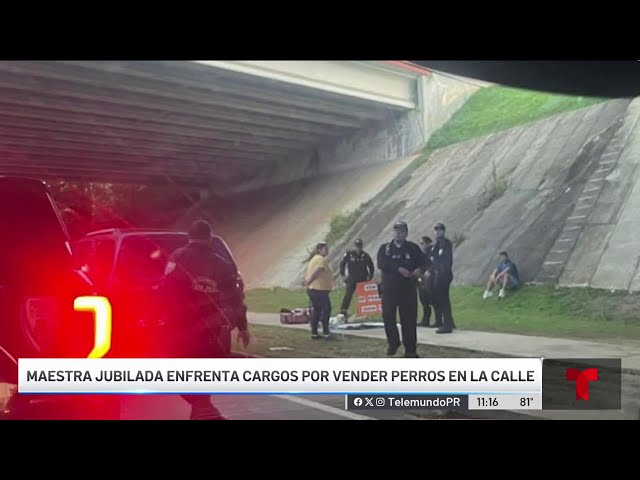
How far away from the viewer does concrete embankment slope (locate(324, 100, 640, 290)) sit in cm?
353

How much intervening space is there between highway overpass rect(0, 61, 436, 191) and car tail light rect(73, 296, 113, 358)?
2.50 ft

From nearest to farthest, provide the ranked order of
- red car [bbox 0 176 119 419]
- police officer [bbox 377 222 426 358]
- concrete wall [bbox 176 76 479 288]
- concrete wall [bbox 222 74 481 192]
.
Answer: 1. red car [bbox 0 176 119 419]
2. police officer [bbox 377 222 426 358]
3. concrete wall [bbox 176 76 479 288]
4. concrete wall [bbox 222 74 481 192]

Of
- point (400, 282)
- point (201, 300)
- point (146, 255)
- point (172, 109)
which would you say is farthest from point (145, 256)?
point (400, 282)

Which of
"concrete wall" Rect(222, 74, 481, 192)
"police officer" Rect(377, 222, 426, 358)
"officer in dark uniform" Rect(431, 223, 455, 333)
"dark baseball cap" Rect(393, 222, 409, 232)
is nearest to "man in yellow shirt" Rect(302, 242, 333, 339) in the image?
"police officer" Rect(377, 222, 426, 358)

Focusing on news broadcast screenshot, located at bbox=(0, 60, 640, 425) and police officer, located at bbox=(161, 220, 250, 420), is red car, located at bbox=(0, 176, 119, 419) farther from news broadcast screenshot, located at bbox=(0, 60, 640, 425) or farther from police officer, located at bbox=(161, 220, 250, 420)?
police officer, located at bbox=(161, 220, 250, 420)

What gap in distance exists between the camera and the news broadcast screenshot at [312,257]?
3365 millimetres

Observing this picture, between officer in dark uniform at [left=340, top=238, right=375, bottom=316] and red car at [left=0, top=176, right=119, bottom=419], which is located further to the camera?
officer in dark uniform at [left=340, top=238, right=375, bottom=316]

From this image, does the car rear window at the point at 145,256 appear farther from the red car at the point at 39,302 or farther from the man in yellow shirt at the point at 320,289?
the man in yellow shirt at the point at 320,289

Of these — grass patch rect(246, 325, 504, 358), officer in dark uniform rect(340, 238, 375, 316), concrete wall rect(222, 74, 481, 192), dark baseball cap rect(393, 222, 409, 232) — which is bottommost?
grass patch rect(246, 325, 504, 358)

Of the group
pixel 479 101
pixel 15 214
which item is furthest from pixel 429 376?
pixel 15 214

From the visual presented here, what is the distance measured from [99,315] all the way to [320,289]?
4.25 feet

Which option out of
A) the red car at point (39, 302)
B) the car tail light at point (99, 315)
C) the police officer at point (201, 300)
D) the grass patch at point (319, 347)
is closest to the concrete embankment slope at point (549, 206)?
the grass patch at point (319, 347)

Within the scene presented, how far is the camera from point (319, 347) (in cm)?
344

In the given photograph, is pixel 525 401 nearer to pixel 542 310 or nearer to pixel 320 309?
pixel 542 310
